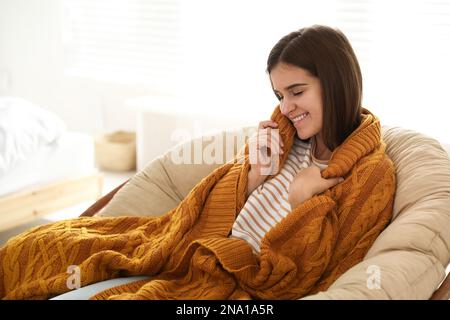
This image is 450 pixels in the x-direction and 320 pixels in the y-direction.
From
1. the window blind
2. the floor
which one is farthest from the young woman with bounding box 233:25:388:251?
the window blind

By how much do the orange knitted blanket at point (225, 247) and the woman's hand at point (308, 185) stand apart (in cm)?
2

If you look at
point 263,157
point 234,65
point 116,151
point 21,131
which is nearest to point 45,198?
point 21,131

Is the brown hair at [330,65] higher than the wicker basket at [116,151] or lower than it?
higher

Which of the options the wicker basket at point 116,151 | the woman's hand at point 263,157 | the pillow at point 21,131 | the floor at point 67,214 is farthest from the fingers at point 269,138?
the wicker basket at point 116,151

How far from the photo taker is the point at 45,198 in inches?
124

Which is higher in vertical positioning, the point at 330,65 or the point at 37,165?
the point at 330,65

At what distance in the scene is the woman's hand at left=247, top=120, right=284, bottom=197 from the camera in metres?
1.89

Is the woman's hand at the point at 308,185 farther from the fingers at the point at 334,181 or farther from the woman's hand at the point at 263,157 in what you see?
the woman's hand at the point at 263,157

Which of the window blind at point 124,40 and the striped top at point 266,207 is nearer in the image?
the striped top at point 266,207

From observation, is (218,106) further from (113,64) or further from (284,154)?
(284,154)

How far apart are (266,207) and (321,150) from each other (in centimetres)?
26

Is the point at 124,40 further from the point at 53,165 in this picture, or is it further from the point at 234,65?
the point at 53,165

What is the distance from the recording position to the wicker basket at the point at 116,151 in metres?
4.18

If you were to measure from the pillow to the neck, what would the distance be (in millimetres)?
1602
